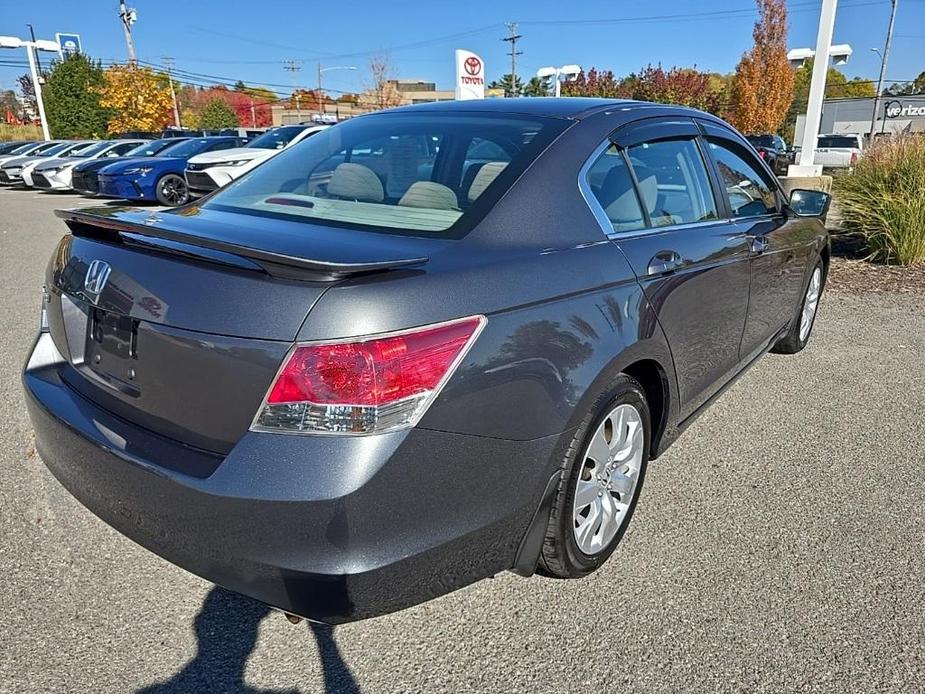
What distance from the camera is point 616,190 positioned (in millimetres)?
2596

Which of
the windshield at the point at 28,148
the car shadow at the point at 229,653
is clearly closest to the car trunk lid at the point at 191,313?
the car shadow at the point at 229,653

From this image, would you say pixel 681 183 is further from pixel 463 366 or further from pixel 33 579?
pixel 33 579

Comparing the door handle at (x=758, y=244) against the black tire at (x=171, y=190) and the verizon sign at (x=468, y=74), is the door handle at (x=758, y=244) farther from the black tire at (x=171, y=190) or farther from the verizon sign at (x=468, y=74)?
the black tire at (x=171, y=190)

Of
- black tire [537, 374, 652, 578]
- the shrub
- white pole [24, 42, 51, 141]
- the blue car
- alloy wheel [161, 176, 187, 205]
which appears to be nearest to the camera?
black tire [537, 374, 652, 578]

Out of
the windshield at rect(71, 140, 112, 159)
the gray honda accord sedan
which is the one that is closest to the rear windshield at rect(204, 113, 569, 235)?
the gray honda accord sedan

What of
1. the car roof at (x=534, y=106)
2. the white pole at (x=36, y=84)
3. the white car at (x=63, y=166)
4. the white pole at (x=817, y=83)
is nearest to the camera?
the car roof at (x=534, y=106)

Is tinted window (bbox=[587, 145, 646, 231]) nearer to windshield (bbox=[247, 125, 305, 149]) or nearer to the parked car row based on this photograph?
the parked car row

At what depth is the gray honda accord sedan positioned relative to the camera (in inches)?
65.1

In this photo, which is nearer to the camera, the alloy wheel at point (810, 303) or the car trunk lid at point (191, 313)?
the car trunk lid at point (191, 313)

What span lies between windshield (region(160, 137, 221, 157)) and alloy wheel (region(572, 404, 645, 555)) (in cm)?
1554

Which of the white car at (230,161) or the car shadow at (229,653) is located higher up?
the white car at (230,161)

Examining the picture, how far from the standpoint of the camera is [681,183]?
121 inches

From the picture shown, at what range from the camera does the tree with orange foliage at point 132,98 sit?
3962 cm

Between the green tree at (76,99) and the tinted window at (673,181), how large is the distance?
4590cm
